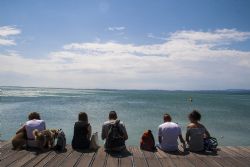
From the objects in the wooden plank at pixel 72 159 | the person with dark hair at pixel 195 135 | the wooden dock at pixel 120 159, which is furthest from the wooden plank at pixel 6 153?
the person with dark hair at pixel 195 135

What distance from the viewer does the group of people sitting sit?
26.8 feet

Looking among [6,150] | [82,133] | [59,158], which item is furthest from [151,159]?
[6,150]

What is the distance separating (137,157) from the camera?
7.66 m

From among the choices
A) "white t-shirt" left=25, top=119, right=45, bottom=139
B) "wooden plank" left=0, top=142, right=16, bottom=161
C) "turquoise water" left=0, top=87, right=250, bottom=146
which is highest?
"white t-shirt" left=25, top=119, right=45, bottom=139

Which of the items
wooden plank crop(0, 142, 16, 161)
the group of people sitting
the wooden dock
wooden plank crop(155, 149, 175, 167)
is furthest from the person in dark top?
wooden plank crop(155, 149, 175, 167)

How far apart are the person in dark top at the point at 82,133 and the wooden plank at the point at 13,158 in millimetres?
1385

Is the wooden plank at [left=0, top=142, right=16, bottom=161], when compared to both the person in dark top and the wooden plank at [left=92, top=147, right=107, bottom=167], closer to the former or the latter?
the person in dark top

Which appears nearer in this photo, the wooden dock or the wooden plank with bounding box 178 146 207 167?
the wooden dock

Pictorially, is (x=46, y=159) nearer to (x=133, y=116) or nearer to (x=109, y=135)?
(x=109, y=135)

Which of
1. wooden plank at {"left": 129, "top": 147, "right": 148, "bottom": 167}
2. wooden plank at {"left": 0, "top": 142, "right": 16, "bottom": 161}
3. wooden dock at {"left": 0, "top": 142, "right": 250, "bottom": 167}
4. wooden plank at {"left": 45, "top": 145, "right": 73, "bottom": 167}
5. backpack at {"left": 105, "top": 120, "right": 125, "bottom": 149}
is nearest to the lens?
wooden plank at {"left": 45, "top": 145, "right": 73, "bottom": 167}

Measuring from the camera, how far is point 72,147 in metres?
8.53

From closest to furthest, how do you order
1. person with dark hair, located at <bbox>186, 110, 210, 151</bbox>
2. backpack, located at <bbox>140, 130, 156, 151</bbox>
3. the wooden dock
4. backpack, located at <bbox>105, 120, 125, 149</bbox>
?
the wooden dock, backpack, located at <bbox>105, 120, 125, 149</bbox>, person with dark hair, located at <bbox>186, 110, 210, 151</bbox>, backpack, located at <bbox>140, 130, 156, 151</bbox>

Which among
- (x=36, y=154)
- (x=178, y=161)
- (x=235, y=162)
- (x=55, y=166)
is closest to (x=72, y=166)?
(x=55, y=166)

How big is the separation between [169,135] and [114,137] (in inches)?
60.2
